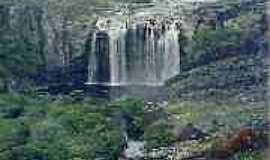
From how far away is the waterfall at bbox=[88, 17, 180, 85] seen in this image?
10531 mm

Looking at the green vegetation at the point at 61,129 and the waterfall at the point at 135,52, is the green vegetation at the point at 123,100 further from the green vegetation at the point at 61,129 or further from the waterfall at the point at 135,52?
the waterfall at the point at 135,52

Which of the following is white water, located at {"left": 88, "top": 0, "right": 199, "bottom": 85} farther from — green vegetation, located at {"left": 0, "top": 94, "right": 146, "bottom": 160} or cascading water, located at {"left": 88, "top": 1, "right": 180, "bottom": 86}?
green vegetation, located at {"left": 0, "top": 94, "right": 146, "bottom": 160}

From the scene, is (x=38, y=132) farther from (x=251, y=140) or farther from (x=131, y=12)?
(x=131, y=12)

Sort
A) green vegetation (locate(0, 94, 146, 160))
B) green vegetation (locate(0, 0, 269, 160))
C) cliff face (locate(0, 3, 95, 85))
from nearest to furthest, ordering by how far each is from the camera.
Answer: green vegetation (locate(0, 94, 146, 160)) → green vegetation (locate(0, 0, 269, 160)) → cliff face (locate(0, 3, 95, 85))

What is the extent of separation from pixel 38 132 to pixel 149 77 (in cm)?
349

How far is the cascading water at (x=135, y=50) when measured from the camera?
415 inches

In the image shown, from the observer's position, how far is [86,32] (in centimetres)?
1083

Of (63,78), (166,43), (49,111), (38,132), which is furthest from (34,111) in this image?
(166,43)

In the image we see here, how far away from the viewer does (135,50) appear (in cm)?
1078

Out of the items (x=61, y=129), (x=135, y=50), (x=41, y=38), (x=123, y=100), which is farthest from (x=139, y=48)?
(x=61, y=129)

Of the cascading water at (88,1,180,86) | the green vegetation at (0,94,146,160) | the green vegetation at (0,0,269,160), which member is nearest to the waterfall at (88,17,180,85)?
the cascading water at (88,1,180,86)

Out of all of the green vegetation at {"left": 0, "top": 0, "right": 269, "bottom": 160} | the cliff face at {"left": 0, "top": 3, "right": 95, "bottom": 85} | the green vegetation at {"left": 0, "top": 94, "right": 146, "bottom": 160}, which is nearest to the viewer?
the green vegetation at {"left": 0, "top": 94, "right": 146, "bottom": 160}

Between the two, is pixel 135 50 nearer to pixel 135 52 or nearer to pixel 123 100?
pixel 135 52

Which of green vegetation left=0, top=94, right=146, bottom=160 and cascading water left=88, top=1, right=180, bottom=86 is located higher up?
cascading water left=88, top=1, right=180, bottom=86
